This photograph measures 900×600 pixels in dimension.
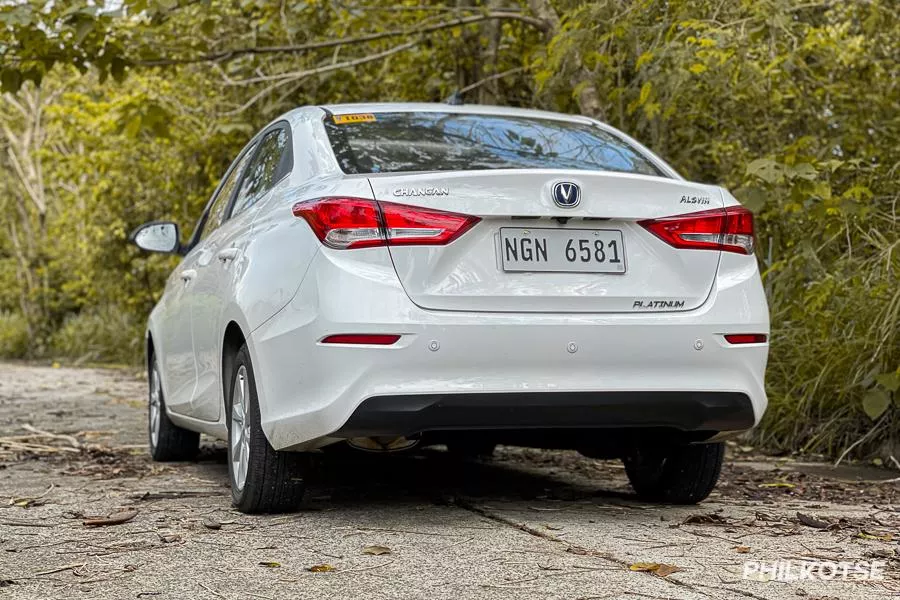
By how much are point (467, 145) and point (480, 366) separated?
1.18 m

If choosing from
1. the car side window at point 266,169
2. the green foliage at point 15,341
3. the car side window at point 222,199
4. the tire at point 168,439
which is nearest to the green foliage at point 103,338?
the green foliage at point 15,341

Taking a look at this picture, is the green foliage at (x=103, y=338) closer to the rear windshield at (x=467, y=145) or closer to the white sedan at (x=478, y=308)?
the rear windshield at (x=467, y=145)

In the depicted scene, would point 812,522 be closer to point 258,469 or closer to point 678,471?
point 678,471

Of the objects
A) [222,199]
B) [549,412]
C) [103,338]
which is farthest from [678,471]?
[103,338]

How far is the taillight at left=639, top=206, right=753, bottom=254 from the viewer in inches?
182

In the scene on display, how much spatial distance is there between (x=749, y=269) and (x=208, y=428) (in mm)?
2515

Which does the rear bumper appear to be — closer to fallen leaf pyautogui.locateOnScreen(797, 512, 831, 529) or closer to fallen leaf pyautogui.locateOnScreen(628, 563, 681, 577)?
fallen leaf pyautogui.locateOnScreen(797, 512, 831, 529)

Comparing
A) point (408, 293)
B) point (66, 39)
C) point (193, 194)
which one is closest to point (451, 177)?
point (408, 293)

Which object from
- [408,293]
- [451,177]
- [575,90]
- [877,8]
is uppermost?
[877,8]

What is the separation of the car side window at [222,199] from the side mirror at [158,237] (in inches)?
5.8

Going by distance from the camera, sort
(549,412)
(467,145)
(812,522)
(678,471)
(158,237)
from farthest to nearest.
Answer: (158,237), (678,471), (467,145), (812,522), (549,412)

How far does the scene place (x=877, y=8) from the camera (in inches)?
325

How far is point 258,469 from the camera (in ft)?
15.9

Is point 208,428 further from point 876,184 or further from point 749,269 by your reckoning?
point 876,184
